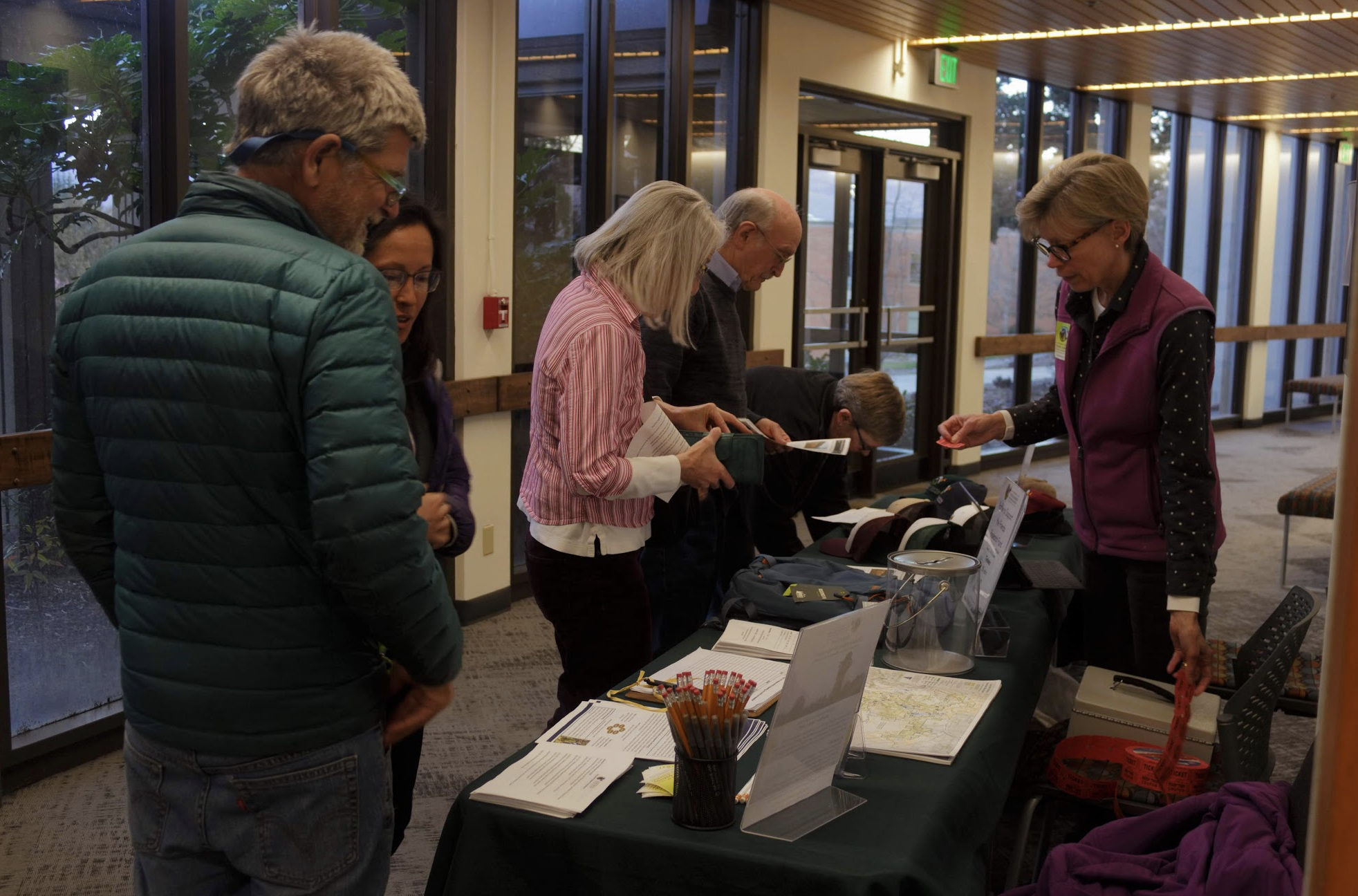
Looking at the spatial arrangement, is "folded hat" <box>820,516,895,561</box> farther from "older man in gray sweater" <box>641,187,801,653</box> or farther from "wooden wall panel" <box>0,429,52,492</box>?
"wooden wall panel" <box>0,429,52,492</box>

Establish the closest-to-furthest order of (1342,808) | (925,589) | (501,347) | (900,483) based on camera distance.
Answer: (1342,808), (925,589), (501,347), (900,483)

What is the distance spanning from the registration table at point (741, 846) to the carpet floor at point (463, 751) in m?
1.24

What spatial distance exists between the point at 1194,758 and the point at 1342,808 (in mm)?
2178

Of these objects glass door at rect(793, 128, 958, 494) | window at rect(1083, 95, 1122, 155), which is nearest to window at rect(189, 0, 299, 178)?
glass door at rect(793, 128, 958, 494)

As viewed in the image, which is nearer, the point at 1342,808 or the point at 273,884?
the point at 1342,808

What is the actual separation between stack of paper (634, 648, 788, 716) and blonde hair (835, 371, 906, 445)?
1323mm

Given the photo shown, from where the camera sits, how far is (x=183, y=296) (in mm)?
1264

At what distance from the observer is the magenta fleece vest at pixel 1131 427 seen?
2246 millimetres

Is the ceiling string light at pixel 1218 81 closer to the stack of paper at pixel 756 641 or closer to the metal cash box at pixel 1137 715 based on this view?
the metal cash box at pixel 1137 715

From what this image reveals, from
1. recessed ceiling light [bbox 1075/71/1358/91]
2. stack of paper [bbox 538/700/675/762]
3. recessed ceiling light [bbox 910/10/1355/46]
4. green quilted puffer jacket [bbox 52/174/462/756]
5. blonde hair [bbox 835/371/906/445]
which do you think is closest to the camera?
green quilted puffer jacket [bbox 52/174/462/756]

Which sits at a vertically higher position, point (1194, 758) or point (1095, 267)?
point (1095, 267)

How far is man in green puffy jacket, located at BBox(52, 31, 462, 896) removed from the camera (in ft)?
4.09

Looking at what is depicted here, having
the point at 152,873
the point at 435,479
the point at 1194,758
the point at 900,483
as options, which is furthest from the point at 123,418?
the point at 900,483

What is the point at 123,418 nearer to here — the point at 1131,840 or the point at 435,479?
the point at 435,479
